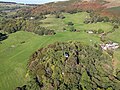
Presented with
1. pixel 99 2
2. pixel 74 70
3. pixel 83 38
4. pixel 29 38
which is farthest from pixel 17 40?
pixel 99 2

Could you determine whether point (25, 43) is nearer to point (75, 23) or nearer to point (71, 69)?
point (71, 69)

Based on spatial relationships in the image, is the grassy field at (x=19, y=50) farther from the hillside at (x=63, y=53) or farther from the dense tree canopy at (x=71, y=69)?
the dense tree canopy at (x=71, y=69)

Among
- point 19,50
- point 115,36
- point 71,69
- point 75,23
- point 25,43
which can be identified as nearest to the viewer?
point 71,69

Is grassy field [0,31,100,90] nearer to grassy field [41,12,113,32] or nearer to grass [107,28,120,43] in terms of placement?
grass [107,28,120,43]

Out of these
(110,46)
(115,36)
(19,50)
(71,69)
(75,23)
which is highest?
(71,69)

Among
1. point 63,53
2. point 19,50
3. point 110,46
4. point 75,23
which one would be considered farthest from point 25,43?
point 75,23

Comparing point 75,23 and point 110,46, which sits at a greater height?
point 110,46

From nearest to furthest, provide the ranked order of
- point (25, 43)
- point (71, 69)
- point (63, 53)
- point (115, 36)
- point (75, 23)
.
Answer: point (71, 69), point (63, 53), point (25, 43), point (115, 36), point (75, 23)
